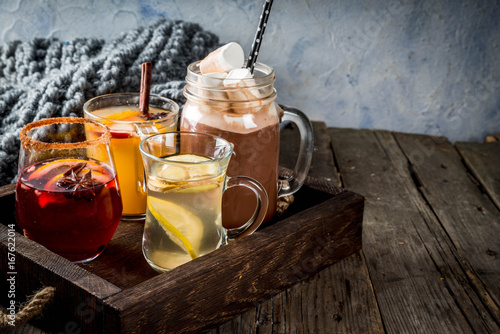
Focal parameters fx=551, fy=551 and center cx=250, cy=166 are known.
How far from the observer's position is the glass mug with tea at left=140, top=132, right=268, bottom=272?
617mm

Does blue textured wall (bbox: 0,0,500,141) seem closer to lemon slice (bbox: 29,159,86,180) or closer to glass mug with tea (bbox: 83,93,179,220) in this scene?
glass mug with tea (bbox: 83,93,179,220)

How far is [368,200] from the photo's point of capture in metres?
1.06

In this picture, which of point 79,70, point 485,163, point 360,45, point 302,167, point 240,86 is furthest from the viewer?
point 360,45

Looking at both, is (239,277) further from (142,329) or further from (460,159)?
(460,159)

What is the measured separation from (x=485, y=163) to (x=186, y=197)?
3.02 ft

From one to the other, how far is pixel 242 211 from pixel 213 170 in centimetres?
13

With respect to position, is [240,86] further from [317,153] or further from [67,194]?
[317,153]

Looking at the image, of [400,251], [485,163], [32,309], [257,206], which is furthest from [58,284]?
[485,163]

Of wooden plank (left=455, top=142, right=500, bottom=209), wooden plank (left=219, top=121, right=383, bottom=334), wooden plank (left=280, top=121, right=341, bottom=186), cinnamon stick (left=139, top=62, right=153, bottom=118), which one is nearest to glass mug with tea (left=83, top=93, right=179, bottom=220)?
cinnamon stick (left=139, top=62, right=153, bottom=118)

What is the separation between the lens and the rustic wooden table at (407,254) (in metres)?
0.68

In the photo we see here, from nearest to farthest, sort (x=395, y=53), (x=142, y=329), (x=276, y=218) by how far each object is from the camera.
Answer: (x=142, y=329), (x=276, y=218), (x=395, y=53)

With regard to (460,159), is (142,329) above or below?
above

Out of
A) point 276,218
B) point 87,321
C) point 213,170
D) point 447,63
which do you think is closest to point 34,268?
point 87,321

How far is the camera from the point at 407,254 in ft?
2.80
